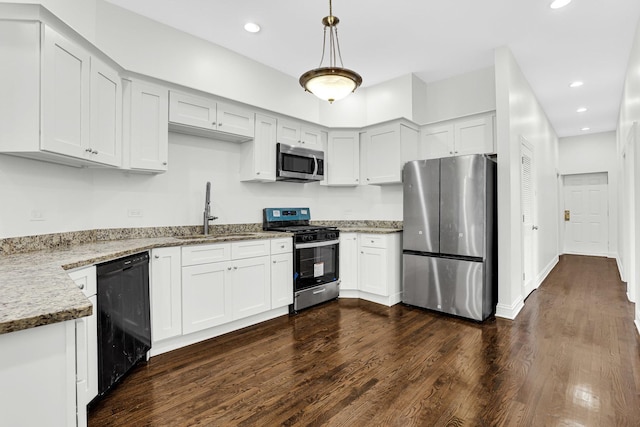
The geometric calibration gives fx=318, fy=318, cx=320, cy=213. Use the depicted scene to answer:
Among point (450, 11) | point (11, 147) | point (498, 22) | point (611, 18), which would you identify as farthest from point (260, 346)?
point (611, 18)

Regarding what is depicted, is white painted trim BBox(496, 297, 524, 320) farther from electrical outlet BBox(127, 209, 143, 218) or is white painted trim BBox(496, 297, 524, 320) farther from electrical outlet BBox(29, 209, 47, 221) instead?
electrical outlet BBox(29, 209, 47, 221)

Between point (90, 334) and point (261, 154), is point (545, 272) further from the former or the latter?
point (90, 334)

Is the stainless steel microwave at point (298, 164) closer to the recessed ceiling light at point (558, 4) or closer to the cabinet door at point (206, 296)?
the cabinet door at point (206, 296)

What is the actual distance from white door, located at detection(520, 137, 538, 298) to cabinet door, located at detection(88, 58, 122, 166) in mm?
4289

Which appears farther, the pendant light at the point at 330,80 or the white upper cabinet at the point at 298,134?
the white upper cabinet at the point at 298,134

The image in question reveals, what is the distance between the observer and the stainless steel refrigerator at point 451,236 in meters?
3.35

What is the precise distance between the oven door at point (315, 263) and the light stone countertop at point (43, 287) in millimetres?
1783

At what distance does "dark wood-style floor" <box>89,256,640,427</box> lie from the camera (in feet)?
6.10

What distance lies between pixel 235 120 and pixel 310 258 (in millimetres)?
1774

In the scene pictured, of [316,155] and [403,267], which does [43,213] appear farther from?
[403,267]

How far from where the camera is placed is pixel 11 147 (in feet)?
6.29

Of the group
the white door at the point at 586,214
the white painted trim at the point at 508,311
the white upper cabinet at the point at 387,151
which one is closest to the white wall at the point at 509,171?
the white painted trim at the point at 508,311

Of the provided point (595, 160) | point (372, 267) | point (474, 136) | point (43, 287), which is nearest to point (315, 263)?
point (372, 267)

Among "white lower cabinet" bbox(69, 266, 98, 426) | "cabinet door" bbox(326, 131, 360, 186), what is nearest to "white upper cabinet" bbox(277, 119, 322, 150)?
"cabinet door" bbox(326, 131, 360, 186)
